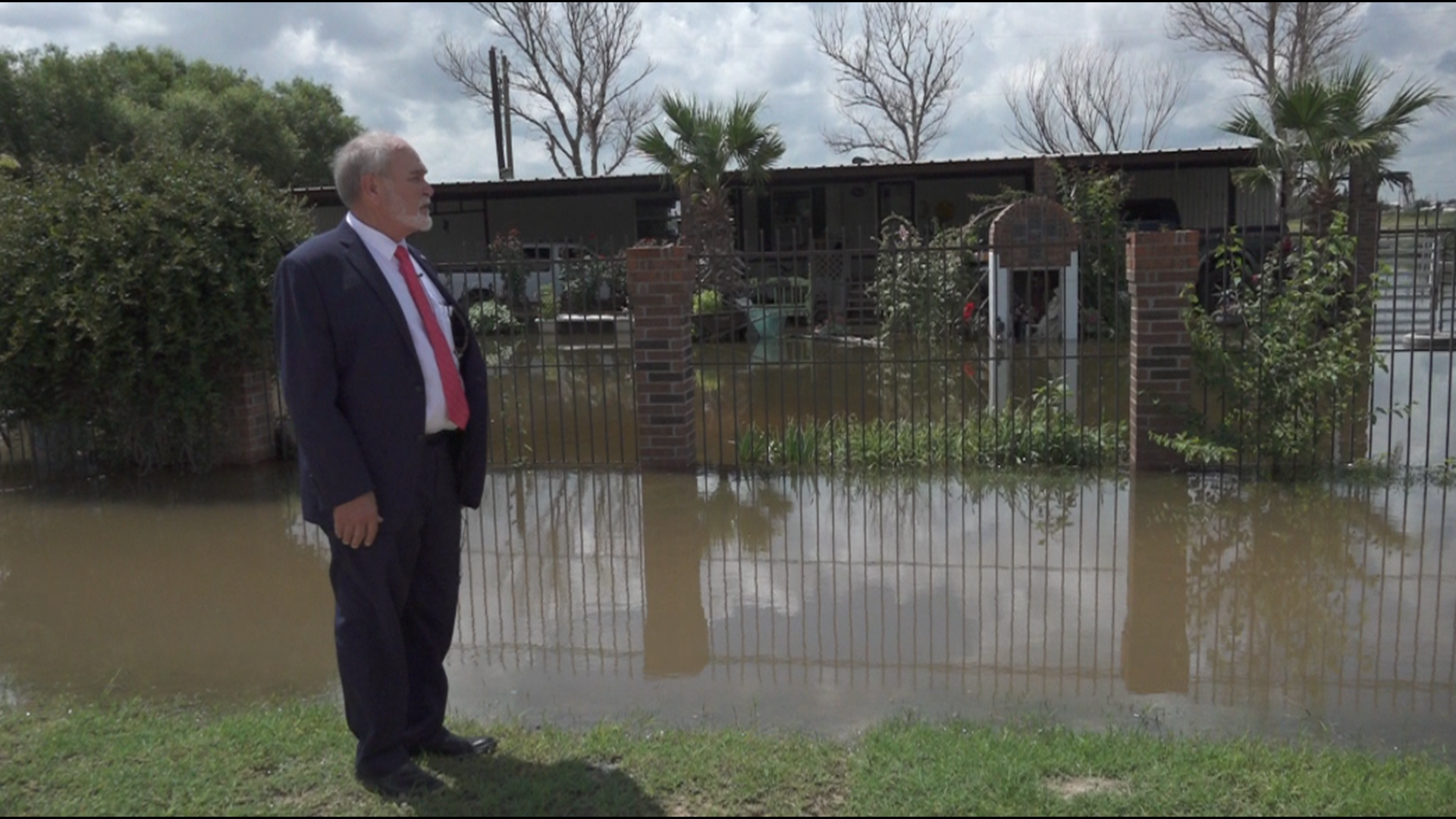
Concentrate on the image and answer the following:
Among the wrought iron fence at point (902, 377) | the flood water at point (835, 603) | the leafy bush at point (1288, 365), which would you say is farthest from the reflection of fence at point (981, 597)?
the wrought iron fence at point (902, 377)

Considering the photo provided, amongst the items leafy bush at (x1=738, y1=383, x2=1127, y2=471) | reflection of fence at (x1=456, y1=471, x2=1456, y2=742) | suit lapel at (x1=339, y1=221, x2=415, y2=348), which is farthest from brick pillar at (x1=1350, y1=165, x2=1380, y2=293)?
suit lapel at (x1=339, y1=221, x2=415, y2=348)

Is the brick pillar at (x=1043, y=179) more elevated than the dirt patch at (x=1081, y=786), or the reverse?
the brick pillar at (x=1043, y=179)

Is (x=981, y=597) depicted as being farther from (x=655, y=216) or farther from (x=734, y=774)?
(x=655, y=216)

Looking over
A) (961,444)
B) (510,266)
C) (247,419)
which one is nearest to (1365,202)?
(961,444)

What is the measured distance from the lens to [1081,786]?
11.0 feet

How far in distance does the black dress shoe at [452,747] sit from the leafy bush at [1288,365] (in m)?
4.96

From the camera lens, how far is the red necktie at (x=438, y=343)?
348 cm

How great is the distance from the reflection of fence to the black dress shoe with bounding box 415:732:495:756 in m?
0.62

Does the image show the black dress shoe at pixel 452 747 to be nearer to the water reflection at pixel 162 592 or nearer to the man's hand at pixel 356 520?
the man's hand at pixel 356 520

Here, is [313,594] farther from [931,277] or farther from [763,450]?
[931,277]

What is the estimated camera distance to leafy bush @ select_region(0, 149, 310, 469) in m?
7.61

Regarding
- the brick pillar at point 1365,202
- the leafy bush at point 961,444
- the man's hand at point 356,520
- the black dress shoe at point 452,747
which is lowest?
the black dress shoe at point 452,747

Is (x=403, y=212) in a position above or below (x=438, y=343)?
above

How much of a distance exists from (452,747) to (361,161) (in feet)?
5.89
